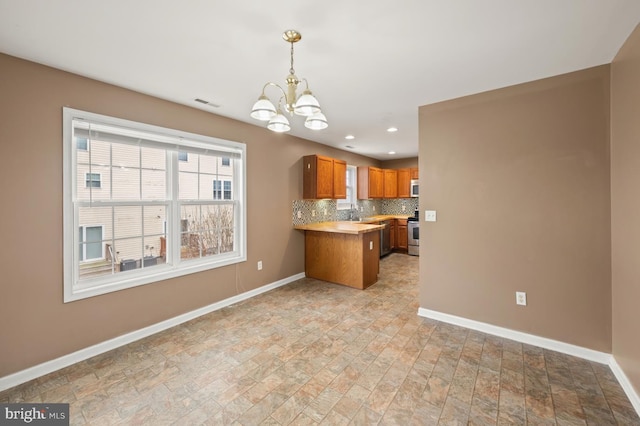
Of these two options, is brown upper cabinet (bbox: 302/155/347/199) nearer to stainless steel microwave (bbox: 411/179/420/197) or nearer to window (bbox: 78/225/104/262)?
stainless steel microwave (bbox: 411/179/420/197)

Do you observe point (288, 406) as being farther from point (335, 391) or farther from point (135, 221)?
point (135, 221)

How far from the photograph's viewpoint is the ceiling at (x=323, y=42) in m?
1.58

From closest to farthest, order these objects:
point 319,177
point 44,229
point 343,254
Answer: point 44,229
point 343,254
point 319,177

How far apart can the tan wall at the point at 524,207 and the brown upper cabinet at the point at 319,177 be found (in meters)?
1.91

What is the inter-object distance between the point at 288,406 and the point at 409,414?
0.77m

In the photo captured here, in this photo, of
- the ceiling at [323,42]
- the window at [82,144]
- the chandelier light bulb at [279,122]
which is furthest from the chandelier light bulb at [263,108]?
the window at [82,144]

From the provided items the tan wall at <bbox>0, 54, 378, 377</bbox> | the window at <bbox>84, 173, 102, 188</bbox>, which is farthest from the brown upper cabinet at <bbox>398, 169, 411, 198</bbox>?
the window at <bbox>84, 173, 102, 188</bbox>

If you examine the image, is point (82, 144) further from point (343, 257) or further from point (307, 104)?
point (343, 257)

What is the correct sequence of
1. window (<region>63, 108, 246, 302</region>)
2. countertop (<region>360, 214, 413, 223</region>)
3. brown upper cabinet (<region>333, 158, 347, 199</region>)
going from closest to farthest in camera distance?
window (<region>63, 108, 246, 302</region>), brown upper cabinet (<region>333, 158, 347, 199</region>), countertop (<region>360, 214, 413, 223</region>)

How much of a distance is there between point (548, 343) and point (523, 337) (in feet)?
0.59

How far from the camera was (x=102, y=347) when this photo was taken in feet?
8.16

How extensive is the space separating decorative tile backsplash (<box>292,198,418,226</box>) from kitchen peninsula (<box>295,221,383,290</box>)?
30 centimetres

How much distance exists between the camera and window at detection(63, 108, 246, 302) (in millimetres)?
2426

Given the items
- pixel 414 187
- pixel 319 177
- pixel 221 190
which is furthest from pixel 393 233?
pixel 221 190
